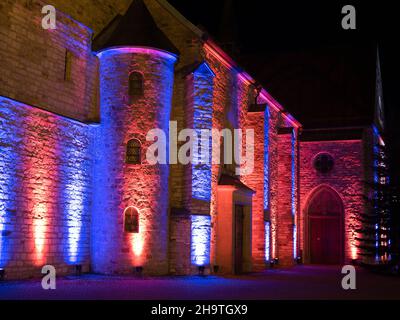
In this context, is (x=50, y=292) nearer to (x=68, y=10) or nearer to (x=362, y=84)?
(x=68, y=10)

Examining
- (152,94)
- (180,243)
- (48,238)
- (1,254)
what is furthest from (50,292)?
(152,94)

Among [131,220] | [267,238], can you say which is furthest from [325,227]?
[131,220]

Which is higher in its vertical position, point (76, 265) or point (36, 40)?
point (36, 40)

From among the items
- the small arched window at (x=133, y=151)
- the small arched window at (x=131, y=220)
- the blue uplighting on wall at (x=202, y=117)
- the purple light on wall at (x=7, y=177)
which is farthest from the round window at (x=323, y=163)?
the purple light on wall at (x=7, y=177)

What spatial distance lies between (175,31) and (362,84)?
824 inches

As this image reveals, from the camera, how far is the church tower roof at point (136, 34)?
69.5ft

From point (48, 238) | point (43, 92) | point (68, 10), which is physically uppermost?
point (68, 10)

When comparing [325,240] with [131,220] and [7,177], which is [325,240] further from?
[7,177]

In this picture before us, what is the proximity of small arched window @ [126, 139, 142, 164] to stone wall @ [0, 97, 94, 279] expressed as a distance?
4.70 ft

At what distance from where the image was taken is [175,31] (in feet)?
76.4

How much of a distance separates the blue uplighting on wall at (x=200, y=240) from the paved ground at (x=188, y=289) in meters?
0.97

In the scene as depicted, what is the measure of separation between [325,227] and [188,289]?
2197 centimetres

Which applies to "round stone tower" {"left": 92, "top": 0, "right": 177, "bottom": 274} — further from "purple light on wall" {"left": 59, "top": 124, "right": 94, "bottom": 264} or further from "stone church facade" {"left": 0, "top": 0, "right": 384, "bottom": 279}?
"purple light on wall" {"left": 59, "top": 124, "right": 94, "bottom": 264}

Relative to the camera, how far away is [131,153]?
2128cm
